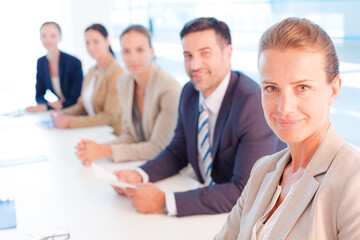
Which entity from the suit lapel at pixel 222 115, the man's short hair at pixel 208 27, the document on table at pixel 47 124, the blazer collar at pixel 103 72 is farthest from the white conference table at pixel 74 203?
the blazer collar at pixel 103 72

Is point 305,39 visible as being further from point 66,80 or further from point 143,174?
point 66,80

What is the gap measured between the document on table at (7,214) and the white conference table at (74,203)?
23 mm

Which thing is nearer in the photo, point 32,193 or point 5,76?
point 32,193

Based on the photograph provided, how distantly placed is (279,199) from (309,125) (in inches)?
10.3

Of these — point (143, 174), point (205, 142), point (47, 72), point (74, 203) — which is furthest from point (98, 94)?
point (74, 203)

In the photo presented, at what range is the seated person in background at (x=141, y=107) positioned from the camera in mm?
2582

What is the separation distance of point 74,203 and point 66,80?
8.16ft

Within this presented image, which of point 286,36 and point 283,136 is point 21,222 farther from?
point 286,36

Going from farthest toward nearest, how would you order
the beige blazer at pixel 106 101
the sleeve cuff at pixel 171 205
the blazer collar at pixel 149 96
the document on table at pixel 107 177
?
the beige blazer at pixel 106 101 < the blazer collar at pixel 149 96 < the document on table at pixel 107 177 < the sleeve cuff at pixel 171 205

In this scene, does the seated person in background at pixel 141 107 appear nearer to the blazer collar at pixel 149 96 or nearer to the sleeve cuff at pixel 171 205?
the blazer collar at pixel 149 96

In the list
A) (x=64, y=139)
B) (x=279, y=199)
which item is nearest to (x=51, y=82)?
(x=64, y=139)

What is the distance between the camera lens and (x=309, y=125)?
1148 millimetres

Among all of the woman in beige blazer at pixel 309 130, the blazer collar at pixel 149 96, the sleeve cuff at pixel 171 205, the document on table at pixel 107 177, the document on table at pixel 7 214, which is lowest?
the document on table at pixel 7 214

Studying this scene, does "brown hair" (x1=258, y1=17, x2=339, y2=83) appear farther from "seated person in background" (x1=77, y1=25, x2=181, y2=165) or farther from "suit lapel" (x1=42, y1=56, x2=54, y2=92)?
"suit lapel" (x1=42, y1=56, x2=54, y2=92)
